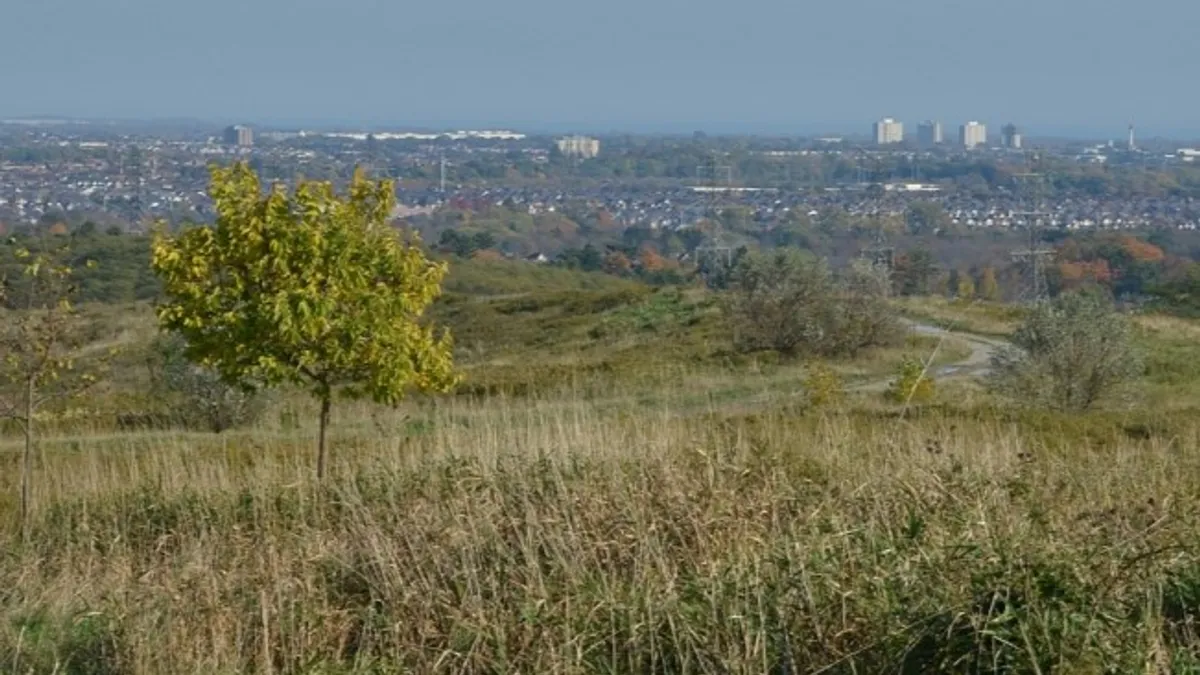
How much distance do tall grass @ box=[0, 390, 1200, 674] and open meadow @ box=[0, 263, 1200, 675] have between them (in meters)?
0.02

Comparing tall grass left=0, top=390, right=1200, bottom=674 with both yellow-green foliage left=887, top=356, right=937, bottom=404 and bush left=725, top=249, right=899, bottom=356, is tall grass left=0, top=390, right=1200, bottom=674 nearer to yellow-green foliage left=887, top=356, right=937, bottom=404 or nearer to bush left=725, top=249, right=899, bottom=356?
yellow-green foliage left=887, top=356, right=937, bottom=404

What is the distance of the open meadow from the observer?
20.7ft

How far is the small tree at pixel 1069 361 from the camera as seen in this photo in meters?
28.9

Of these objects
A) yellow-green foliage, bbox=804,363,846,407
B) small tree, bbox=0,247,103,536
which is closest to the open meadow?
small tree, bbox=0,247,103,536

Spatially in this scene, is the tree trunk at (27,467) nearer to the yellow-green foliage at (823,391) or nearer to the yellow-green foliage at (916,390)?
the yellow-green foliage at (823,391)

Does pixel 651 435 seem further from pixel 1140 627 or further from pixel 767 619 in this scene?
pixel 1140 627

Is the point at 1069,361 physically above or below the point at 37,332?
below

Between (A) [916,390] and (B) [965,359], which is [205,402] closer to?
(A) [916,390]

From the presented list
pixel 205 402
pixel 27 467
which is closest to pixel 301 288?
pixel 27 467

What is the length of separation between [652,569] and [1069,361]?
23.1m

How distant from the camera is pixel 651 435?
1166cm

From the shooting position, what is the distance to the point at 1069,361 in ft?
96.1

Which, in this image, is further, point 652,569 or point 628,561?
point 628,561

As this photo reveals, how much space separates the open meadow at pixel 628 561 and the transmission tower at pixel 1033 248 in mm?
23655
